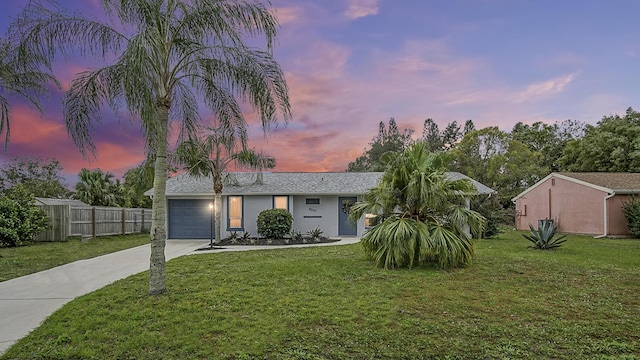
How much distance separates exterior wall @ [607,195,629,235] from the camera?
1703 cm

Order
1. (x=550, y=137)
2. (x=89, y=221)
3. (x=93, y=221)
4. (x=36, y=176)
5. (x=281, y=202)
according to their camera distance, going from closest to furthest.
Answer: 1. (x=281, y=202)
2. (x=89, y=221)
3. (x=93, y=221)
4. (x=36, y=176)
5. (x=550, y=137)

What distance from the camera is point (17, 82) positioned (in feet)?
22.3

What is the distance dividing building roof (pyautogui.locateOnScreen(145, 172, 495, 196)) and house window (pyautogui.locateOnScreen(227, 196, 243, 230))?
456 millimetres

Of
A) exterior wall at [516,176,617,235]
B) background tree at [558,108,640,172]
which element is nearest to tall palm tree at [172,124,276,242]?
exterior wall at [516,176,617,235]

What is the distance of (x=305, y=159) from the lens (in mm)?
22797

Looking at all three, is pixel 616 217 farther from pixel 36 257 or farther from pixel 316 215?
pixel 36 257

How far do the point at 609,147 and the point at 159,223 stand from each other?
30.5 m

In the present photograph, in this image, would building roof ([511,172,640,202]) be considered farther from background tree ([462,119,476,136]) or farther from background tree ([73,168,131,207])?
background tree ([73,168,131,207])

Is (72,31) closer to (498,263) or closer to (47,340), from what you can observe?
(47,340)

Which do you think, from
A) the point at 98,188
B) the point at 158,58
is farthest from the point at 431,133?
the point at 158,58

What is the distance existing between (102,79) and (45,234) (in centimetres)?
1364

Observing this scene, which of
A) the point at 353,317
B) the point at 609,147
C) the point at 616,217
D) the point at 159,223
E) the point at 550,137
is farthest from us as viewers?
the point at 550,137

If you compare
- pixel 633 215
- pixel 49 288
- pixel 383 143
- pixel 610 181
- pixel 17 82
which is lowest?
pixel 49 288

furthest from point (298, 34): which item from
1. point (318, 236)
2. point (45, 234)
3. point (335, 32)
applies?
point (45, 234)
